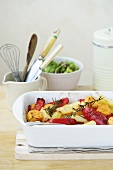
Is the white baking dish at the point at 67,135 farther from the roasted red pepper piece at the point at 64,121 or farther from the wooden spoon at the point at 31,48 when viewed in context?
the wooden spoon at the point at 31,48

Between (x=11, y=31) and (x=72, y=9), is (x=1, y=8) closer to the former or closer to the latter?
(x=11, y=31)

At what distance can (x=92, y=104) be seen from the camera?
3.66ft

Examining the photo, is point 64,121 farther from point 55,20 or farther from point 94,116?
point 55,20

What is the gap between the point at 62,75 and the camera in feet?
4.42

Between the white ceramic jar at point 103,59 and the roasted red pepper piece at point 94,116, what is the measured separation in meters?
0.33

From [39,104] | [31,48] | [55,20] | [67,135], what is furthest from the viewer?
[55,20]

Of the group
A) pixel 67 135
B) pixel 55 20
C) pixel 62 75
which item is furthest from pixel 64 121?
pixel 55 20

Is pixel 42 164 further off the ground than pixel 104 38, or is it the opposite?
pixel 104 38

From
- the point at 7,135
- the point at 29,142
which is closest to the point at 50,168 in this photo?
the point at 29,142

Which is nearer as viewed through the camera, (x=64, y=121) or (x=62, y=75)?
(x=64, y=121)

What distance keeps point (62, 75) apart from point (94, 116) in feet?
1.09

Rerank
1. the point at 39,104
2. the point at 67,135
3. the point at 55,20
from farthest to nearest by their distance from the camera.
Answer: the point at 55,20 < the point at 39,104 < the point at 67,135

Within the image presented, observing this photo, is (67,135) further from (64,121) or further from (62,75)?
(62,75)

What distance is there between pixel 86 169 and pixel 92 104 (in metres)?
0.20
